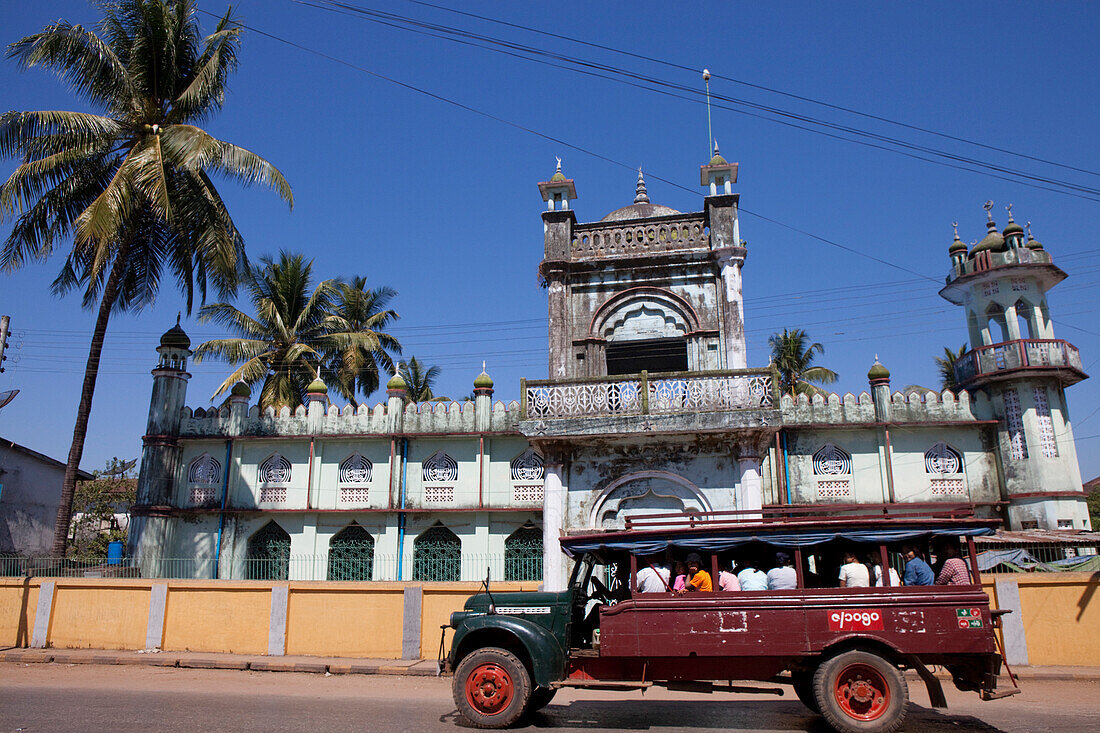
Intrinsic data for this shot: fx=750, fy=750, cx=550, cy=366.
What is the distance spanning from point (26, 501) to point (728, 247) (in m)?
21.7

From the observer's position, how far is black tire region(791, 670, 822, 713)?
7.81 metres

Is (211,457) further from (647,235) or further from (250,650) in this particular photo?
(647,235)

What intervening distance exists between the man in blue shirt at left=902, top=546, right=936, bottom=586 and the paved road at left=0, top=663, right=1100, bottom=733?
146 cm

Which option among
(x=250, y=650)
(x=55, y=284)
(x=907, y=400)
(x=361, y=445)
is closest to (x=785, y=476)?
(x=907, y=400)

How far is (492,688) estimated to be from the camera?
8.00 metres

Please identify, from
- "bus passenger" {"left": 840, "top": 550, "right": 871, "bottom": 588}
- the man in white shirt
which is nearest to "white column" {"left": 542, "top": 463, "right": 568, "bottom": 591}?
the man in white shirt

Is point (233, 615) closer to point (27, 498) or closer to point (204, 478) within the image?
point (204, 478)

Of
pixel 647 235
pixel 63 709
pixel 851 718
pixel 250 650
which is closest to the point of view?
pixel 851 718

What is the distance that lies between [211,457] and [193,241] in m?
5.71

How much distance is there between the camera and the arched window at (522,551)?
722 inches

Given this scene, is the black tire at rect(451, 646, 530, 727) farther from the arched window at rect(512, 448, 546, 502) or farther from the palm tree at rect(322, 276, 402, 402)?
the palm tree at rect(322, 276, 402, 402)

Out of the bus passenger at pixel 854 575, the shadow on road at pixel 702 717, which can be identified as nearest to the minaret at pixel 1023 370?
the shadow on road at pixel 702 717

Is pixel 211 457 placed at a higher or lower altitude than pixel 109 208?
lower

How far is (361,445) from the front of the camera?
19.7 m
